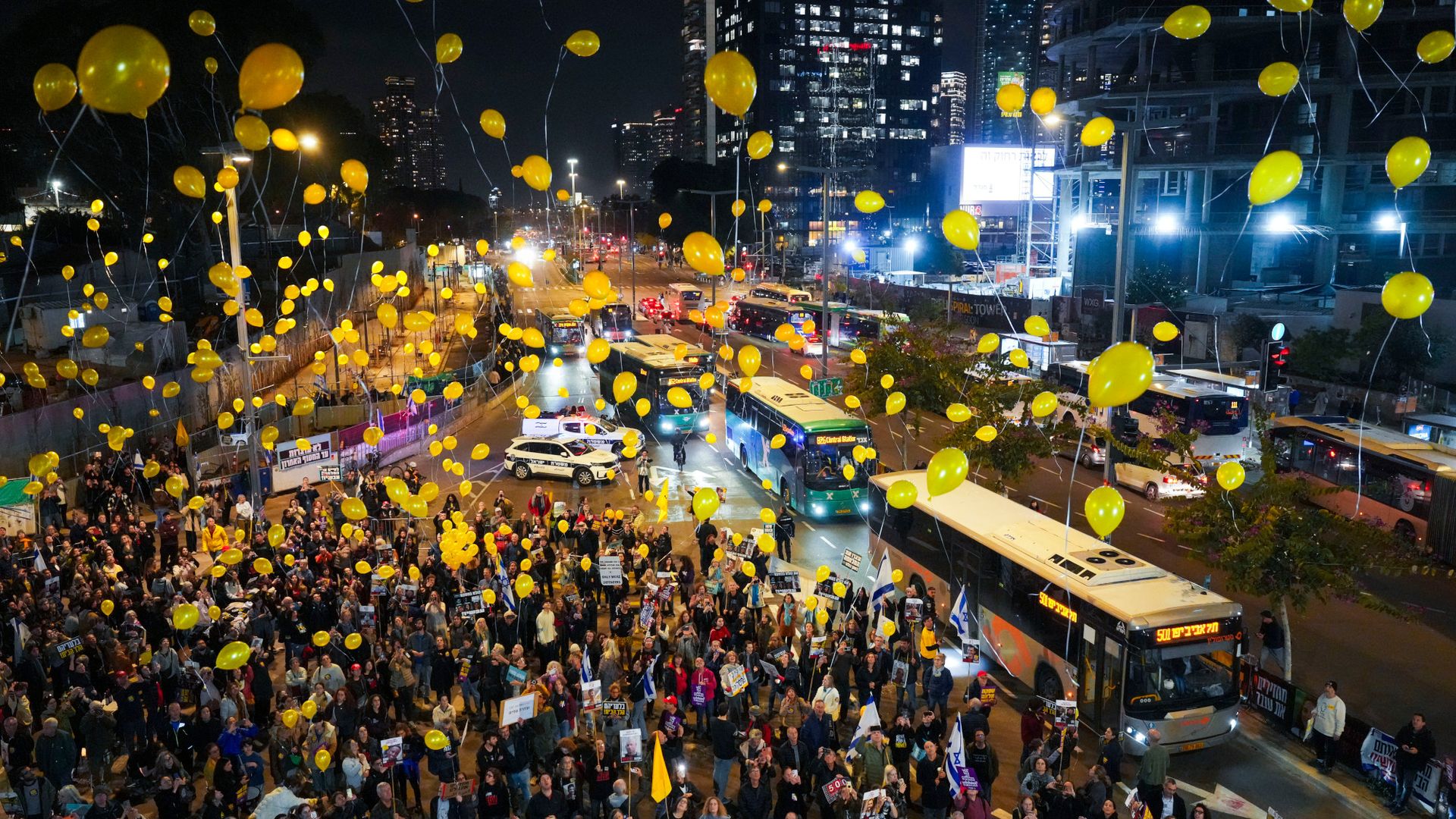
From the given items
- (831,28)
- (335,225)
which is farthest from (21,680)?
(831,28)

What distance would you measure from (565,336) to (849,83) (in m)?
106

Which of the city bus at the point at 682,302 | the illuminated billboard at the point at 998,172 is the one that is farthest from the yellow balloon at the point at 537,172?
the illuminated billboard at the point at 998,172

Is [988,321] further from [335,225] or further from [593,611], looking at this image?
[335,225]

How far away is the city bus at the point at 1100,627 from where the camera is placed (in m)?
11.1

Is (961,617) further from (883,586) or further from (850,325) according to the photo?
(850,325)

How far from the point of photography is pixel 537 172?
1354cm

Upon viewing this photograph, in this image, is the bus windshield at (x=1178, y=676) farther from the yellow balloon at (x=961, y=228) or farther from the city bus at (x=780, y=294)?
the city bus at (x=780, y=294)

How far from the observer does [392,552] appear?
1653 cm

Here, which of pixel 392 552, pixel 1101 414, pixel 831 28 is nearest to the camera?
pixel 392 552

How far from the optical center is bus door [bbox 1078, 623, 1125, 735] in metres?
11.3

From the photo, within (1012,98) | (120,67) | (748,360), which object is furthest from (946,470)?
(120,67)

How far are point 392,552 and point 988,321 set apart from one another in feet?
118

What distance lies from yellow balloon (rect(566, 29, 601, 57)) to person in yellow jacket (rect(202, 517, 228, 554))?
10.4 m

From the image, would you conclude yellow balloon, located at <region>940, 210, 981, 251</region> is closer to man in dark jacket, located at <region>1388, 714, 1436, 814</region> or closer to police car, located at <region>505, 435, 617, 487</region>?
man in dark jacket, located at <region>1388, 714, 1436, 814</region>
